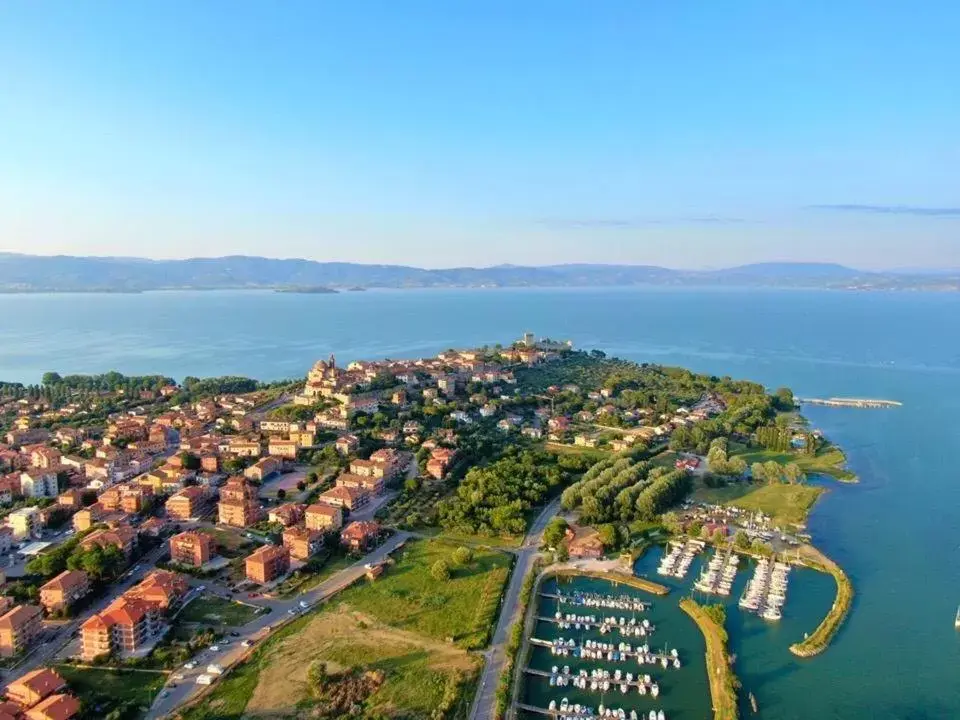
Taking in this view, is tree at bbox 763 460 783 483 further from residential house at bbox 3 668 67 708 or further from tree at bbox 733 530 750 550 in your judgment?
residential house at bbox 3 668 67 708

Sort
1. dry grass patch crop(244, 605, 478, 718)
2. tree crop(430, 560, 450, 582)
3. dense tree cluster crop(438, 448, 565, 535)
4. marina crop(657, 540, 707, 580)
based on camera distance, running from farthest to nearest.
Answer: dense tree cluster crop(438, 448, 565, 535) < marina crop(657, 540, 707, 580) < tree crop(430, 560, 450, 582) < dry grass patch crop(244, 605, 478, 718)

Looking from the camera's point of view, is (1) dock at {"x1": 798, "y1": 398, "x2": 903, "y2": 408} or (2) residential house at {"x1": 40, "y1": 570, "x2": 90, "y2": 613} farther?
(1) dock at {"x1": 798, "y1": 398, "x2": 903, "y2": 408}

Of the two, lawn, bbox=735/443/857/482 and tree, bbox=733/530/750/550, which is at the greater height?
lawn, bbox=735/443/857/482

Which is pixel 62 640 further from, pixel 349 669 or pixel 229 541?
pixel 349 669

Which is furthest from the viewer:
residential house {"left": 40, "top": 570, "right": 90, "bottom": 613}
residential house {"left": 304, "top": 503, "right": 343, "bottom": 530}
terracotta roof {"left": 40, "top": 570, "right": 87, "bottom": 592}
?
residential house {"left": 304, "top": 503, "right": 343, "bottom": 530}

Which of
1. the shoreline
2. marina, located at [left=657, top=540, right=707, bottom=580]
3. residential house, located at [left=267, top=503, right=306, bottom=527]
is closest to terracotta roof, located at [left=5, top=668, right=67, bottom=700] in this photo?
residential house, located at [left=267, top=503, right=306, bottom=527]

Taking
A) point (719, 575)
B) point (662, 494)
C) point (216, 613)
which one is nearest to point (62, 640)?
point (216, 613)

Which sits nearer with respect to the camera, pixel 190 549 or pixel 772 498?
pixel 190 549

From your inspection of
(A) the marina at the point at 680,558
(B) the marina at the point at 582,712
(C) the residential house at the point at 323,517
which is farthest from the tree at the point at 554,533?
(B) the marina at the point at 582,712
